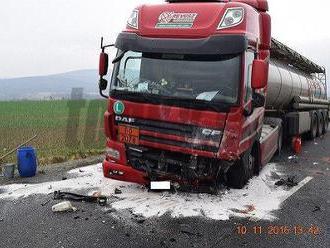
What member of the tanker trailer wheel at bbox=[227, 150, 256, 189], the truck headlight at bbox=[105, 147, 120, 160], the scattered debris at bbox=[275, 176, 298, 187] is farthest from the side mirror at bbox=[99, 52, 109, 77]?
the scattered debris at bbox=[275, 176, 298, 187]

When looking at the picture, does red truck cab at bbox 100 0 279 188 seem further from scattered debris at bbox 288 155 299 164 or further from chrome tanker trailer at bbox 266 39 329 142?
scattered debris at bbox 288 155 299 164

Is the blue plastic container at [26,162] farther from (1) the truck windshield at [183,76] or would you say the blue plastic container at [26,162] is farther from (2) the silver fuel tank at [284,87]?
(2) the silver fuel tank at [284,87]

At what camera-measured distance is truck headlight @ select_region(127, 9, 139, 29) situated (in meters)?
6.63

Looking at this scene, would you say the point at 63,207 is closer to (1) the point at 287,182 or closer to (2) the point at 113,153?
(2) the point at 113,153

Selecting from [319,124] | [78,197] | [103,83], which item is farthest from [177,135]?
[319,124]

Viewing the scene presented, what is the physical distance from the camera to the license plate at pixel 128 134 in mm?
6402

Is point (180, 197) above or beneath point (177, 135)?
beneath

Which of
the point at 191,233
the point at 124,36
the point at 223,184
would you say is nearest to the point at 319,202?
the point at 223,184

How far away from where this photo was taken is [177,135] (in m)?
6.11

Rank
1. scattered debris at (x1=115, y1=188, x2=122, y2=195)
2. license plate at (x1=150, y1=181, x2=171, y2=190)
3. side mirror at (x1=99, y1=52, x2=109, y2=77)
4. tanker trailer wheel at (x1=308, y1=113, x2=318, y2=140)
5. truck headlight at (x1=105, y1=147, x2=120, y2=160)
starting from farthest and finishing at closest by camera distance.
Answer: tanker trailer wheel at (x1=308, y1=113, x2=318, y2=140), side mirror at (x1=99, y1=52, x2=109, y2=77), scattered debris at (x1=115, y1=188, x2=122, y2=195), truck headlight at (x1=105, y1=147, x2=120, y2=160), license plate at (x1=150, y1=181, x2=171, y2=190)

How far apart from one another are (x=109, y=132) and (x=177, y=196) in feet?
4.77

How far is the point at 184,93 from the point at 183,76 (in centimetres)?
26

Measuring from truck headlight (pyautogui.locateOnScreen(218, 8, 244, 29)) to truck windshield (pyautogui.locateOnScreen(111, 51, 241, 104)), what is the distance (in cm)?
50

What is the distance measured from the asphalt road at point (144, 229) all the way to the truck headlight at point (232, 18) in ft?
9.13
